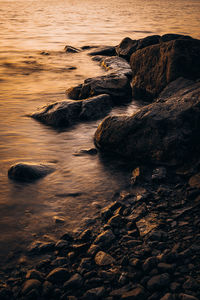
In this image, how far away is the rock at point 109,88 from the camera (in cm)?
732

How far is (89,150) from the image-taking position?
16.7 ft

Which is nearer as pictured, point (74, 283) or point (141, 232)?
point (74, 283)

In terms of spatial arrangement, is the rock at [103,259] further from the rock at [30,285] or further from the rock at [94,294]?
the rock at [30,285]

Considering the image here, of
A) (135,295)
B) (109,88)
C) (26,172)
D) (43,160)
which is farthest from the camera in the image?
(109,88)

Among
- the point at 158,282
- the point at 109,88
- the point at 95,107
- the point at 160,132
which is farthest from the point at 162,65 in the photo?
the point at 158,282

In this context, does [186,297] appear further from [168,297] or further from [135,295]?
[135,295]

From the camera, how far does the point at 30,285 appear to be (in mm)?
2504

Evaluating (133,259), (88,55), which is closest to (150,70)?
(133,259)

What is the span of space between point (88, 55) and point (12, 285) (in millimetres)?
13042

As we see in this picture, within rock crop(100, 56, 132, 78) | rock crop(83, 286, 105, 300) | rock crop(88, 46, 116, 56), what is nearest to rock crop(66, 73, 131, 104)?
rock crop(100, 56, 132, 78)

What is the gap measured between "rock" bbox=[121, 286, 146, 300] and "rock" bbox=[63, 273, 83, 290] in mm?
383

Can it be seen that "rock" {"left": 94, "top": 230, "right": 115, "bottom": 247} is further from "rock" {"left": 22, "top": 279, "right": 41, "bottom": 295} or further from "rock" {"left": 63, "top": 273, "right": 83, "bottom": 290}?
"rock" {"left": 22, "top": 279, "right": 41, "bottom": 295}

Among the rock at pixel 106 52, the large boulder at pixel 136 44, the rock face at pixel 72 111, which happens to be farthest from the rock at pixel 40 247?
the rock at pixel 106 52

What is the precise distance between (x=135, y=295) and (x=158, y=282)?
0.67 ft
